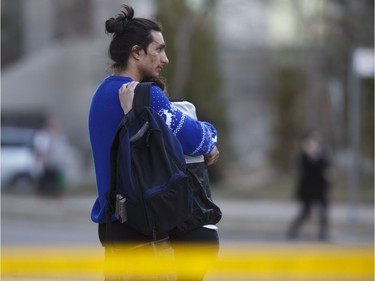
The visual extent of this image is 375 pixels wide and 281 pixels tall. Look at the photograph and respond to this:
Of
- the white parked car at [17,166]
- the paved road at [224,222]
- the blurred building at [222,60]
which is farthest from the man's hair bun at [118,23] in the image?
the white parked car at [17,166]

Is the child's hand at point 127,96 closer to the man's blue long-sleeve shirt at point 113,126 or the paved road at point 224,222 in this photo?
the man's blue long-sleeve shirt at point 113,126

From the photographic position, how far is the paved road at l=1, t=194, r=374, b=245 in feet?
49.6

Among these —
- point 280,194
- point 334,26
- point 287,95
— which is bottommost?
point 280,194

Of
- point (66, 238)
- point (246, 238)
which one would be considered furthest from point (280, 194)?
point (66, 238)

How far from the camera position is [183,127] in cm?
382

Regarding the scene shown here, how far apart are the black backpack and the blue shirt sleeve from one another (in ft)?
0.26

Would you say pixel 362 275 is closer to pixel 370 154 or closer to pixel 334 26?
pixel 370 154

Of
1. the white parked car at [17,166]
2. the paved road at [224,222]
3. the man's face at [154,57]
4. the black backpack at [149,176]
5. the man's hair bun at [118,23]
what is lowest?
the paved road at [224,222]

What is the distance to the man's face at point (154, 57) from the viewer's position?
3900 millimetres

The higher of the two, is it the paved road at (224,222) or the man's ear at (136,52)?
the man's ear at (136,52)

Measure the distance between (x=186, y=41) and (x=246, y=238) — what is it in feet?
26.5

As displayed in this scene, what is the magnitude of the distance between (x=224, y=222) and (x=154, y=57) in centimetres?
1323

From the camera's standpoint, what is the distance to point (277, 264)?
8.12m

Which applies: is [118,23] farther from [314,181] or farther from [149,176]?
[314,181]
